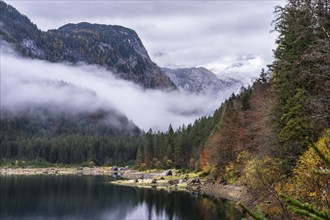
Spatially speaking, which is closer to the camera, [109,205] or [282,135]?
[282,135]

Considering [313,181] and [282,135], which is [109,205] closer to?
[282,135]

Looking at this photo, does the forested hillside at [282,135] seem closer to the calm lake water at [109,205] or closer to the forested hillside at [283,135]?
the forested hillside at [283,135]

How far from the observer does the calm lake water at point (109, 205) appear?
55156 millimetres

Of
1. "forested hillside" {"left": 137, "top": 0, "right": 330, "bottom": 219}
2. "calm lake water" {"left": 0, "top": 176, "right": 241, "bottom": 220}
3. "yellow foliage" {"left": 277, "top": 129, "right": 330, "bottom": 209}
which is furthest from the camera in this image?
"calm lake water" {"left": 0, "top": 176, "right": 241, "bottom": 220}

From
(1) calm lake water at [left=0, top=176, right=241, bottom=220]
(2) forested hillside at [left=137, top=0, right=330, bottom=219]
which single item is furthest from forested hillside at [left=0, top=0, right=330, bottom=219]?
(1) calm lake water at [left=0, top=176, right=241, bottom=220]

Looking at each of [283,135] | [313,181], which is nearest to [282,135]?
[283,135]

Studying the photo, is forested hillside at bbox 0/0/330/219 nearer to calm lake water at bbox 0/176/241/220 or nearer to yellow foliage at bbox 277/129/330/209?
yellow foliage at bbox 277/129/330/209

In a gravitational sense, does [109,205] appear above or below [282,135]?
below

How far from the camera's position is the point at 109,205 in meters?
68.6

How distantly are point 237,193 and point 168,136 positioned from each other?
87.7 m

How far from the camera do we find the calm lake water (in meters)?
55.2

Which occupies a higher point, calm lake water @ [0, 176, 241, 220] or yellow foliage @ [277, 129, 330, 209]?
yellow foliage @ [277, 129, 330, 209]

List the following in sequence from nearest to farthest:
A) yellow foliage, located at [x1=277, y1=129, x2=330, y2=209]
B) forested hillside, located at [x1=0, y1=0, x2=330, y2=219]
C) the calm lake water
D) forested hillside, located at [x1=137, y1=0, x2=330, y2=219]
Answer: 1. yellow foliage, located at [x1=277, y1=129, x2=330, y2=209]
2. forested hillside, located at [x1=137, y1=0, x2=330, y2=219]
3. forested hillside, located at [x1=0, y1=0, x2=330, y2=219]
4. the calm lake water

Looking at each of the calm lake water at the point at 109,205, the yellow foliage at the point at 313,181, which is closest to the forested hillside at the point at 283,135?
the yellow foliage at the point at 313,181
